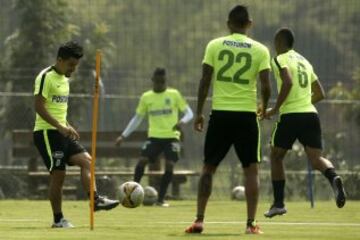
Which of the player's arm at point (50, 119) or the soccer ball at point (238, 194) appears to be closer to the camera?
the player's arm at point (50, 119)

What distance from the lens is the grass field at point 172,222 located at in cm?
1352

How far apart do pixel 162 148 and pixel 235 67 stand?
911 centimetres

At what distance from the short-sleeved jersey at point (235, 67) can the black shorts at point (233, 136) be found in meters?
0.08

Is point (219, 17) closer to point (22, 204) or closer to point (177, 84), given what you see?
point (177, 84)

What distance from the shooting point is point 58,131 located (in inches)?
601

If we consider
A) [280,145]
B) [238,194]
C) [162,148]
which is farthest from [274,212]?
[238,194]

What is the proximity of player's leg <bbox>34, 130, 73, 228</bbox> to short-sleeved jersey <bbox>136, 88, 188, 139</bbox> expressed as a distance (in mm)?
7532

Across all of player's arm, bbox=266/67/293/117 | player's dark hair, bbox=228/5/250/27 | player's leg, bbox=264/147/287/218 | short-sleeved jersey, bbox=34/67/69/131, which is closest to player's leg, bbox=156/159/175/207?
player's leg, bbox=264/147/287/218

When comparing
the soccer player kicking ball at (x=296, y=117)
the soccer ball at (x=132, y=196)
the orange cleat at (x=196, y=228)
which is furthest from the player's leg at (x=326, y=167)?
the orange cleat at (x=196, y=228)

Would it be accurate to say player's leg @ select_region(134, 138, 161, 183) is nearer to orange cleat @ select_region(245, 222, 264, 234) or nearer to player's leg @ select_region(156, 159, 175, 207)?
player's leg @ select_region(156, 159, 175, 207)

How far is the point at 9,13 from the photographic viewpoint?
91.6ft

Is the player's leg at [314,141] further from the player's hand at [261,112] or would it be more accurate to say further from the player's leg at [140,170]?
the player's leg at [140,170]

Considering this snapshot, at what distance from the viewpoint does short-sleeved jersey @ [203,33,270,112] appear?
45.3 feet

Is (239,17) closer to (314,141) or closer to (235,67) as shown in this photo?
(235,67)
